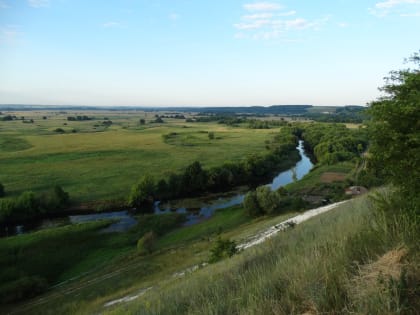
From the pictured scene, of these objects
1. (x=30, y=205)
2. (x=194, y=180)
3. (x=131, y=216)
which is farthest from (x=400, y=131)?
(x=194, y=180)

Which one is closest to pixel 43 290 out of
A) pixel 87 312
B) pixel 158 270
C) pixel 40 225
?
pixel 158 270

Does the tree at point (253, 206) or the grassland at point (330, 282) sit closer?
the grassland at point (330, 282)

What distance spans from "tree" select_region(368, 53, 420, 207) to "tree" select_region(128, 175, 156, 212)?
41686 millimetres

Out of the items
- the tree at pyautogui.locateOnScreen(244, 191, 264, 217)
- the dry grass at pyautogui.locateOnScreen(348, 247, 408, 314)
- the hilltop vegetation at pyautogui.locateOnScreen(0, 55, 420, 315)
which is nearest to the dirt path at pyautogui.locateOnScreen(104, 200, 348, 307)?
the hilltop vegetation at pyautogui.locateOnScreen(0, 55, 420, 315)

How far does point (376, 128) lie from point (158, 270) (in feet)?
63.3

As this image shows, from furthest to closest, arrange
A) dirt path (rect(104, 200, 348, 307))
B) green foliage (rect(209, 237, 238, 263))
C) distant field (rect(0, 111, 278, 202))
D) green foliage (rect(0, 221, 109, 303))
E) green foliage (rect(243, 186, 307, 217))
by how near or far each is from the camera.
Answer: distant field (rect(0, 111, 278, 202))
green foliage (rect(243, 186, 307, 217))
green foliage (rect(0, 221, 109, 303))
green foliage (rect(209, 237, 238, 263))
dirt path (rect(104, 200, 348, 307))

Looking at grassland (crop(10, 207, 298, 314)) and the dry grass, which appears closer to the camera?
the dry grass

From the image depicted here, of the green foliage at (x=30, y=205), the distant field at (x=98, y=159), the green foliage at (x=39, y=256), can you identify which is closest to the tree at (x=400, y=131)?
the green foliage at (x=39, y=256)

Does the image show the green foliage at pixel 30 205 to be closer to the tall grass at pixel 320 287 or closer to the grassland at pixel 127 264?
the grassland at pixel 127 264

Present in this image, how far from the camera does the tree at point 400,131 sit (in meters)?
4.95

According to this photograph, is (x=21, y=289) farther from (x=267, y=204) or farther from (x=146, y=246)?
(x=267, y=204)

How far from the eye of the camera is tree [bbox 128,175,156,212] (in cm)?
4534

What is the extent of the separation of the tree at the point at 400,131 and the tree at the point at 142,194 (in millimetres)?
41686

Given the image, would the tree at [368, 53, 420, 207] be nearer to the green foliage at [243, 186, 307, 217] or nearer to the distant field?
the green foliage at [243, 186, 307, 217]
